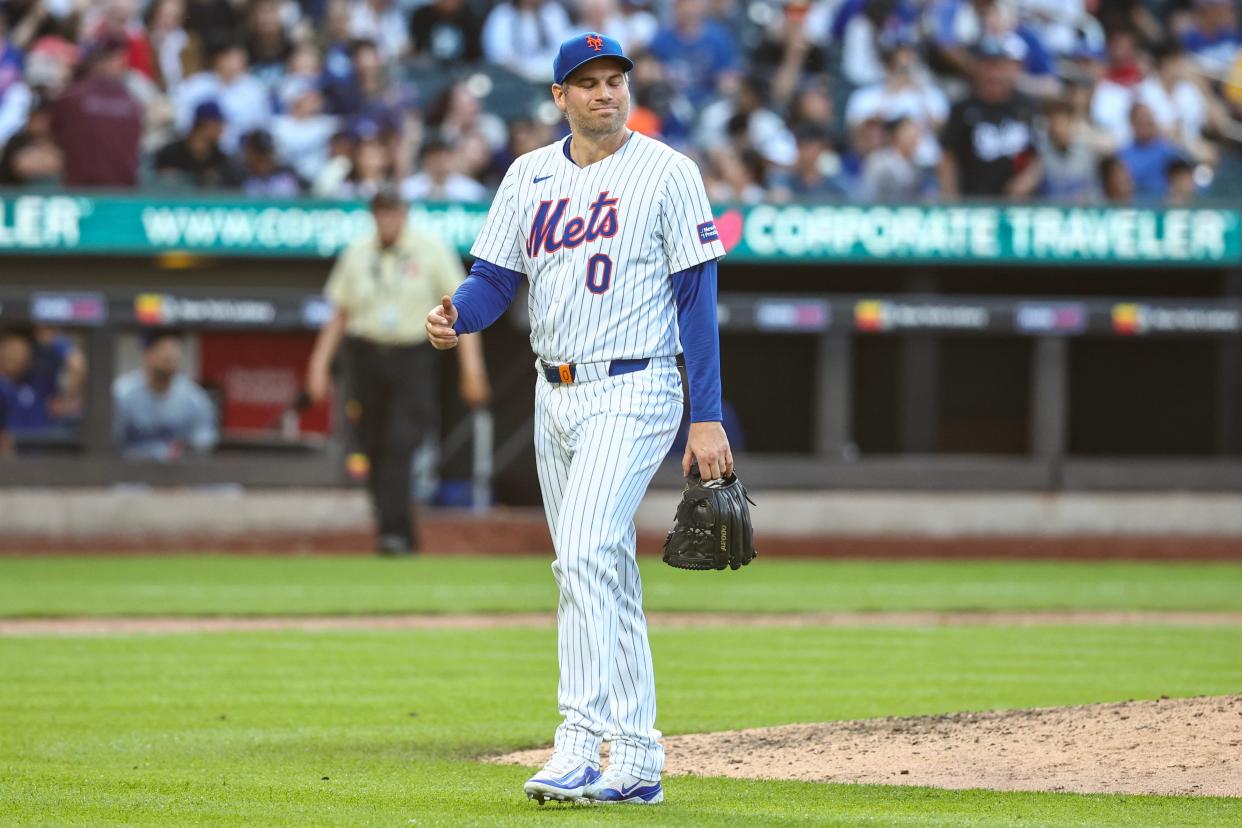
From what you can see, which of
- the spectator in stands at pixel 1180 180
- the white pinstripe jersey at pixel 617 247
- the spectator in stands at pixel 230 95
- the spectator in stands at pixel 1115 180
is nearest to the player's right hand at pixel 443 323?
the white pinstripe jersey at pixel 617 247

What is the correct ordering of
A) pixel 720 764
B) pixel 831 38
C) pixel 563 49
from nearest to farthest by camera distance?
1. pixel 563 49
2. pixel 720 764
3. pixel 831 38

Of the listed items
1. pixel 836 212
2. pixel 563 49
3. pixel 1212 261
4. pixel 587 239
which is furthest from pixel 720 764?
pixel 1212 261

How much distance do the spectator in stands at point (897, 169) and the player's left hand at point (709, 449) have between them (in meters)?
10.7

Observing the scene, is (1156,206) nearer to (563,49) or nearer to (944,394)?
(944,394)

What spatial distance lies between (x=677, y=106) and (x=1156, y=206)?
400cm

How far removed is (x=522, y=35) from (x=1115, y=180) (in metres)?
5.17

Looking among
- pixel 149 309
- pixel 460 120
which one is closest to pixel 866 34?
pixel 460 120

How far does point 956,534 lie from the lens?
51.1 ft

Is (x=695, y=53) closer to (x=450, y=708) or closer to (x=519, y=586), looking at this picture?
(x=519, y=586)

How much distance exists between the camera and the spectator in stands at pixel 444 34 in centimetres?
1719

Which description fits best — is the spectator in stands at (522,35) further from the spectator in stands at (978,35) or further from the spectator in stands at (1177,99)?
the spectator in stands at (1177,99)

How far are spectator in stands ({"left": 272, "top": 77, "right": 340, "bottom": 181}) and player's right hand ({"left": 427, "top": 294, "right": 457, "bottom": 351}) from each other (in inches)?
421

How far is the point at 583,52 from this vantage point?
497 cm

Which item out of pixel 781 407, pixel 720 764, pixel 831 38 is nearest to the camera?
pixel 720 764
